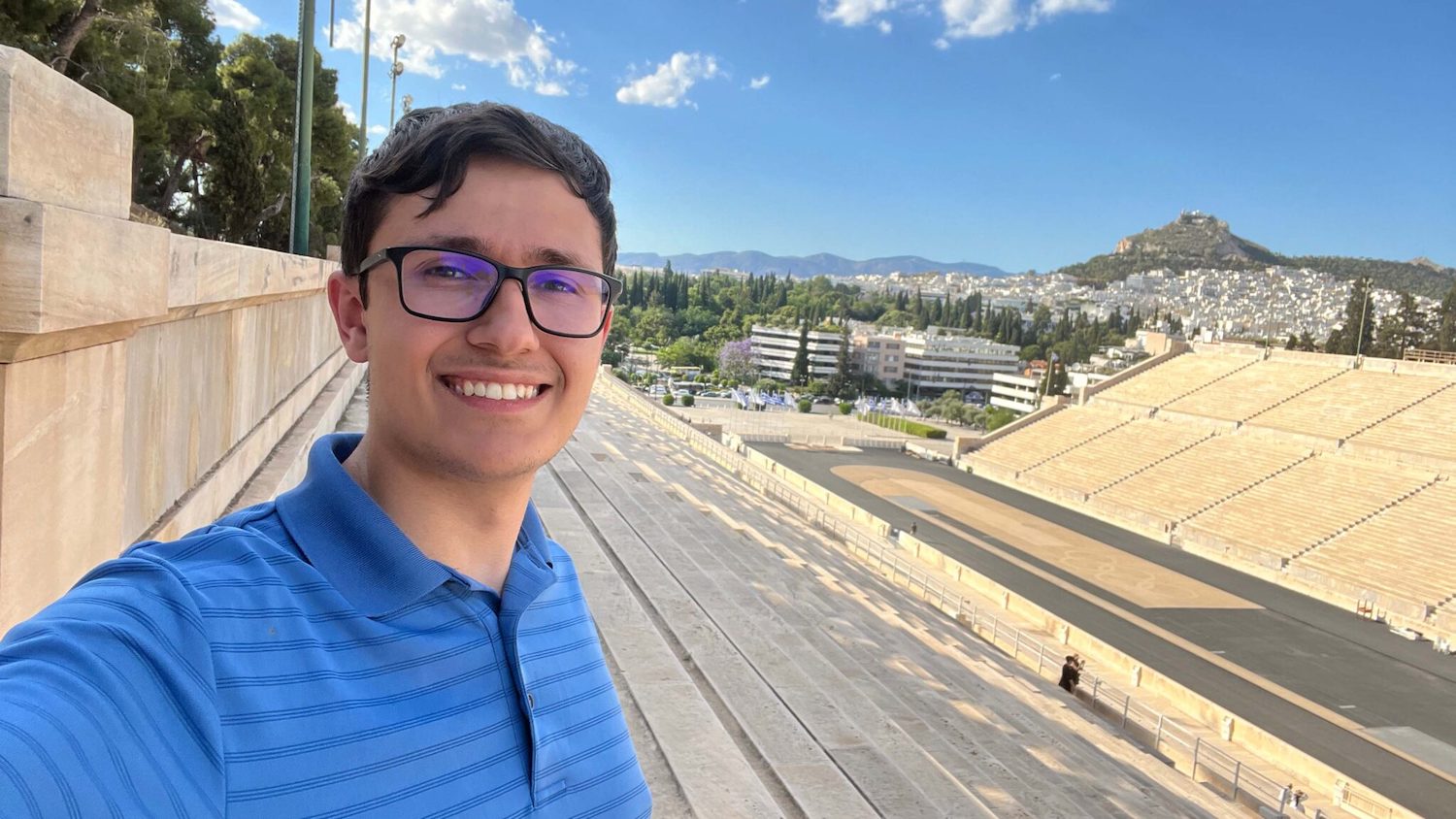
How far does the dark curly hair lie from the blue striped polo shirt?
35 cm

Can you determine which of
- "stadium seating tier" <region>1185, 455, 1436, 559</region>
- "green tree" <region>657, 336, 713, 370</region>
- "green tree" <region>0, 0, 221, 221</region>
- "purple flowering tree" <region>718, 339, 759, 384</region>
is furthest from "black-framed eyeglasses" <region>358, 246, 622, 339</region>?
"green tree" <region>657, 336, 713, 370</region>

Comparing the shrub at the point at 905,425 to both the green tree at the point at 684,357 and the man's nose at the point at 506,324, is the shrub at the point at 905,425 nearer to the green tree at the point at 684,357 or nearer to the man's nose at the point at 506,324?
the green tree at the point at 684,357

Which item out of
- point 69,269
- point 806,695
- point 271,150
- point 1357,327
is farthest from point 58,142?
point 1357,327

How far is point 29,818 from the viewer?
0.60m

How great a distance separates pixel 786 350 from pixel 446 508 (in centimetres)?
9368

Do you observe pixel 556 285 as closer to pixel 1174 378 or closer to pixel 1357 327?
pixel 1174 378

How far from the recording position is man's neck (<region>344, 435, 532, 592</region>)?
3.85 ft

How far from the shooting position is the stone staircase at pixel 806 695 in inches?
179

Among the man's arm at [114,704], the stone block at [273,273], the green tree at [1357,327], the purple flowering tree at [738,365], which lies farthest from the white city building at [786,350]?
the man's arm at [114,704]

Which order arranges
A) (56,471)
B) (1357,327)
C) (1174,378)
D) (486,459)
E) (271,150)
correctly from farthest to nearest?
1. (1357,327)
2. (1174,378)
3. (271,150)
4. (56,471)
5. (486,459)

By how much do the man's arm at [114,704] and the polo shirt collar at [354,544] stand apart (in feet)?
0.65

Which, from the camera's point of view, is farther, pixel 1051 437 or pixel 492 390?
pixel 1051 437

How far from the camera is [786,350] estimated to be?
3716 inches

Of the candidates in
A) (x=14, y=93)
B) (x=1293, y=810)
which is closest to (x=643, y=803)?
(x=14, y=93)
